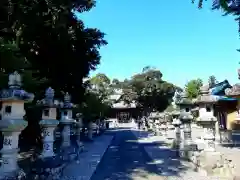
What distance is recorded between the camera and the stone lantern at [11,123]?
18.5ft

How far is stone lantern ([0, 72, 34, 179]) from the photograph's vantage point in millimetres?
5629

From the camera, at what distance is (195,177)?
8.21m

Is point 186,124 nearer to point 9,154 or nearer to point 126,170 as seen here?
point 126,170

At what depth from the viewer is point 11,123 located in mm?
5609

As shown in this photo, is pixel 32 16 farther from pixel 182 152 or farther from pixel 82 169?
pixel 182 152

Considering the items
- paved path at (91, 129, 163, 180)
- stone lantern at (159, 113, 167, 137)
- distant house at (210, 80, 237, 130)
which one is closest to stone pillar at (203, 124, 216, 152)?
paved path at (91, 129, 163, 180)

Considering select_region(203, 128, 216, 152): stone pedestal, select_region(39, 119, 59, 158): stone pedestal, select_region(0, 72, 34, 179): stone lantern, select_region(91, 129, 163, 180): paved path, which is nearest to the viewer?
select_region(0, 72, 34, 179): stone lantern

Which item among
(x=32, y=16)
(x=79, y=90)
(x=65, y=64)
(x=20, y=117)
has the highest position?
(x=32, y=16)

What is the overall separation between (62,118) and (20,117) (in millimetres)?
6431

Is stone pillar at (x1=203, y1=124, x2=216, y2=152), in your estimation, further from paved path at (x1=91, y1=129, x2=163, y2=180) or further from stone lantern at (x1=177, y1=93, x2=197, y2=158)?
stone lantern at (x1=177, y1=93, x2=197, y2=158)

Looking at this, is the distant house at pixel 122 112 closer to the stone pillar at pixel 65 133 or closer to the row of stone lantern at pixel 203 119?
the row of stone lantern at pixel 203 119

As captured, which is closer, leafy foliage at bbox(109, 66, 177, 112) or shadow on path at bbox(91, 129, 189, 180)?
shadow on path at bbox(91, 129, 189, 180)

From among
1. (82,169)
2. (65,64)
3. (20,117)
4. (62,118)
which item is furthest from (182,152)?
(20,117)

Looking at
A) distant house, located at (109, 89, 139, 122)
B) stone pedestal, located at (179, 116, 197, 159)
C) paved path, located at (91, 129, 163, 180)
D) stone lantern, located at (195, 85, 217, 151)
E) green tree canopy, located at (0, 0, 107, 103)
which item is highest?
green tree canopy, located at (0, 0, 107, 103)
